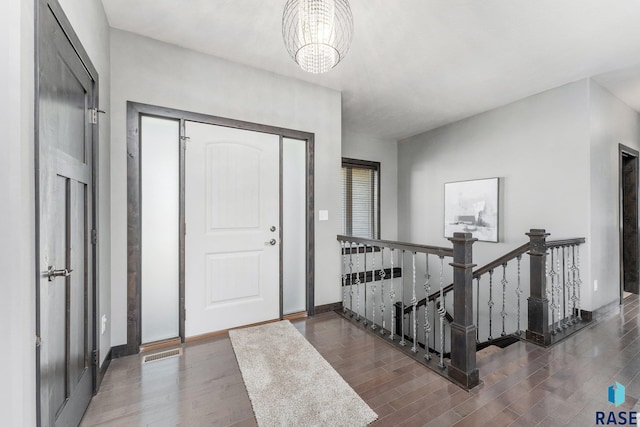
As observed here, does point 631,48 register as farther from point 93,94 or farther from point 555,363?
point 93,94

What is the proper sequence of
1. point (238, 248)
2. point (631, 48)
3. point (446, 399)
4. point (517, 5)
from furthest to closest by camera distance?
1. point (238, 248)
2. point (631, 48)
3. point (517, 5)
4. point (446, 399)

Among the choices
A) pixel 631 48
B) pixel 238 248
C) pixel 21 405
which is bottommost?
pixel 21 405

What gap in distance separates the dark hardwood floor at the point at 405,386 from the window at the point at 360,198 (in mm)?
2835

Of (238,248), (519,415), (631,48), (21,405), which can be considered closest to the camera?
(21,405)

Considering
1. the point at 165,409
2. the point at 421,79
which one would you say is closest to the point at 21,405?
the point at 165,409

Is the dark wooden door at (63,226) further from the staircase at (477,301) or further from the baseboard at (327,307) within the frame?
the staircase at (477,301)

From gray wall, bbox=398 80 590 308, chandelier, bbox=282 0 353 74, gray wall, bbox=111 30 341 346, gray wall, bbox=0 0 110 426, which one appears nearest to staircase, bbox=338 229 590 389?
gray wall, bbox=398 80 590 308

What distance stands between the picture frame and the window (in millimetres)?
1333

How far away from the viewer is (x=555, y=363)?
2240 mm

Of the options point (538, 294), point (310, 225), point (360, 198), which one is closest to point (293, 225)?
point (310, 225)

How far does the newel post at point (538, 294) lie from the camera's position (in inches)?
101

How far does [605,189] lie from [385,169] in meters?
3.22

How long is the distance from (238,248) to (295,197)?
0.87 m

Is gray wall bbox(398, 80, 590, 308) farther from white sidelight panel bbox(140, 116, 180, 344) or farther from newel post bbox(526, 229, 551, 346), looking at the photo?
white sidelight panel bbox(140, 116, 180, 344)
